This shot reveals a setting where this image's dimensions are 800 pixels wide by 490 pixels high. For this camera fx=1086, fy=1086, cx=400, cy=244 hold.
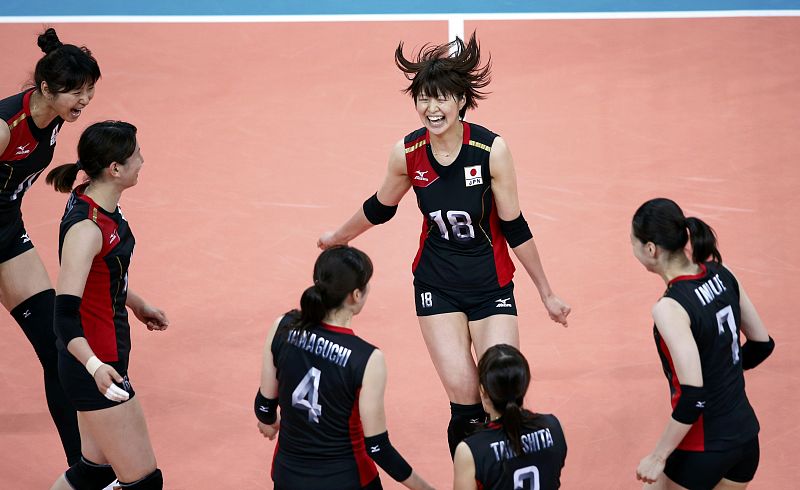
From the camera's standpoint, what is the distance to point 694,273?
14.7ft

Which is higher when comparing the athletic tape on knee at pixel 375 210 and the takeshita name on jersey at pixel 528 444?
the athletic tape on knee at pixel 375 210

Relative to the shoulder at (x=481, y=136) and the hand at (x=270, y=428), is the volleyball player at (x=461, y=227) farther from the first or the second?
the hand at (x=270, y=428)

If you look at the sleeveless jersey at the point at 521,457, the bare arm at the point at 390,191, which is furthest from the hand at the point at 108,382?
the sleeveless jersey at the point at 521,457

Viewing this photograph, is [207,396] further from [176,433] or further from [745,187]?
[745,187]

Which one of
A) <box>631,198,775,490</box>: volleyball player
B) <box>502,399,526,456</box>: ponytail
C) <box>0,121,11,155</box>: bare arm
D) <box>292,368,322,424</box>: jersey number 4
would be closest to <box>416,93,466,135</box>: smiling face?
<box>631,198,775,490</box>: volleyball player

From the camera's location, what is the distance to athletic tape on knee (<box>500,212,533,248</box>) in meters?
5.36

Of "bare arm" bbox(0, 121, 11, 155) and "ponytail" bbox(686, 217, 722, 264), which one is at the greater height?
"bare arm" bbox(0, 121, 11, 155)

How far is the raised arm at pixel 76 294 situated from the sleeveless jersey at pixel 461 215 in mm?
1619

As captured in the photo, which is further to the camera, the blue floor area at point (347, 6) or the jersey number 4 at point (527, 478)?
the blue floor area at point (347, 6)

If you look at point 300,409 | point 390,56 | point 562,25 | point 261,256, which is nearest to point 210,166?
point 261,256

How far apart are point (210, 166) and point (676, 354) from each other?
19.2 ft

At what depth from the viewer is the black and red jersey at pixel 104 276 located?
4.86 m

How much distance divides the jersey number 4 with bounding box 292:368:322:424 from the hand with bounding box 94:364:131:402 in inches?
34.6

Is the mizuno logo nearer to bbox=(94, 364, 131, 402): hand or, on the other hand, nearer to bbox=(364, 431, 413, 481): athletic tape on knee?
bbox=(364, 431, 413, 481): athletic tape on knee
